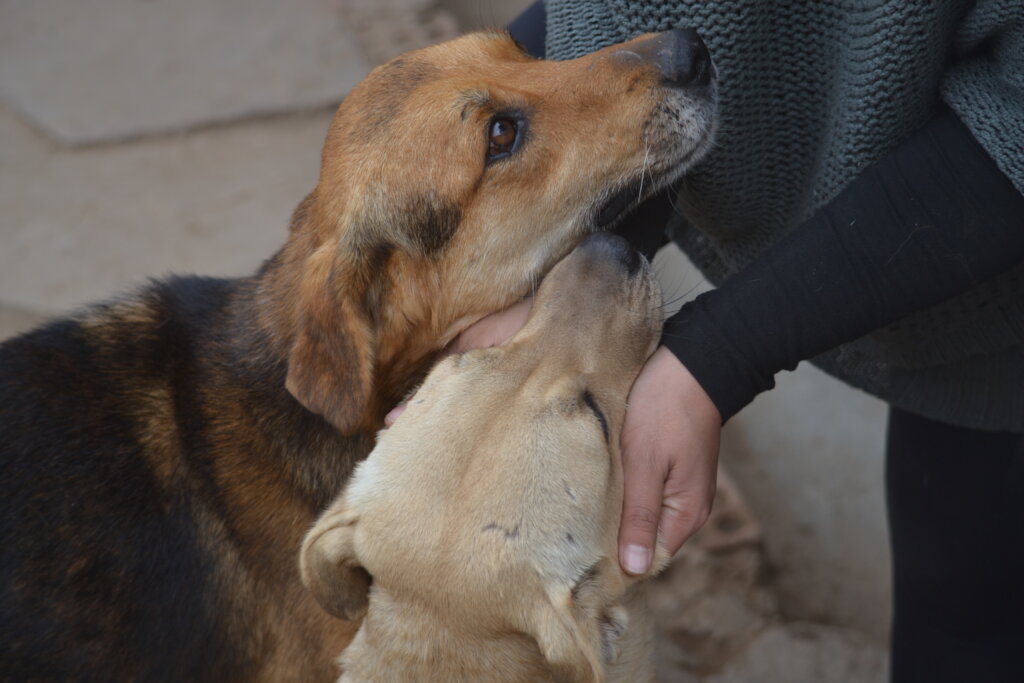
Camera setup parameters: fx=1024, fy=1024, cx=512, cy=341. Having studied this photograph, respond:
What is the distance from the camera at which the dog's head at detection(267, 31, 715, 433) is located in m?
2.34

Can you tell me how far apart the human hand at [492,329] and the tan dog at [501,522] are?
0.82 feet

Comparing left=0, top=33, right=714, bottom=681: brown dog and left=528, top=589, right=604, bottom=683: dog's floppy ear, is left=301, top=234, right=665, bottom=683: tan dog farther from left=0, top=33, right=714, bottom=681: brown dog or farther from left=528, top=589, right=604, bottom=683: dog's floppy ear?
left=0, top=33, right=714, bottom=681: brown dog

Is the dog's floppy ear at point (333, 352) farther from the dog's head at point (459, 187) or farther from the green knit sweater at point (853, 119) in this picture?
the green knit sweater at point (853, 119)

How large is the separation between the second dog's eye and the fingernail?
98 cm

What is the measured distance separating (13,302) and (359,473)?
11.7 feet

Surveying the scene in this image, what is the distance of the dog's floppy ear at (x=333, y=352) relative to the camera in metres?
2.26

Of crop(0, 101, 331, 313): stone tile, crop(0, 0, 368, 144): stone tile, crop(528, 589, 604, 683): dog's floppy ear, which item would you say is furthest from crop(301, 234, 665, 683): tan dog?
crop(0, 0, 368, 144): stone tile

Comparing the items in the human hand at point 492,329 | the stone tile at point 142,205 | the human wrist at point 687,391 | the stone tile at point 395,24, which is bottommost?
the stone tile at point 395,24

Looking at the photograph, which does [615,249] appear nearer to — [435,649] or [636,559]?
[636,559]

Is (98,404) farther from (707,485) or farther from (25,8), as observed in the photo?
(25,8)

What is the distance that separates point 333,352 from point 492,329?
405 millimetres

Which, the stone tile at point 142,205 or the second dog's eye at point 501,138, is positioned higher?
the second dog's eye at point 501,138

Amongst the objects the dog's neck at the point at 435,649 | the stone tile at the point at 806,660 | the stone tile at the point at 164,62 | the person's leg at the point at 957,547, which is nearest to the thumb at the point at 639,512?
the dog's neck at the point at 435,649

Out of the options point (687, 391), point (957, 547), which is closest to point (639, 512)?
point (687, 391)
